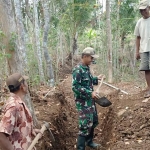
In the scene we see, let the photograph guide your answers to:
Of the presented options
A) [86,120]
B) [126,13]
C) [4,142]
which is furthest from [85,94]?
[126,13]

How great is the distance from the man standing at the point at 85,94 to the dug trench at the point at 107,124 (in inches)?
20.6

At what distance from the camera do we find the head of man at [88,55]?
4012mm

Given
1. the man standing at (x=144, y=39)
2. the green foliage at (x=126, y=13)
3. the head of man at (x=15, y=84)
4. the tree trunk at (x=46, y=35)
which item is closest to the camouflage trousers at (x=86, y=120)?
the man standing at (x=144, y=39)

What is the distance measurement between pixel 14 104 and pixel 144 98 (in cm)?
374

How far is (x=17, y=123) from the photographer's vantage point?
2.39 meters

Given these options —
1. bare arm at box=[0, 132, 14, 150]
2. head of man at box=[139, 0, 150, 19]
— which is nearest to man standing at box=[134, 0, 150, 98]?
head of man at box=[139, 0, 150, 19]

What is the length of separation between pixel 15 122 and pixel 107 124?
3.71m

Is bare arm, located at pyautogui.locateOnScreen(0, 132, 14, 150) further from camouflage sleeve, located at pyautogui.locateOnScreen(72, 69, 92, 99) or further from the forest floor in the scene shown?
camouflage sleeve, located at pyautogui.locateOnScreen(72, 69, 92, 99)

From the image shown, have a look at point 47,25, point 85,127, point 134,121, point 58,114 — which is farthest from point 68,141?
point 47,25

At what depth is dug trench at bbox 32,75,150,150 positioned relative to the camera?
156 inches

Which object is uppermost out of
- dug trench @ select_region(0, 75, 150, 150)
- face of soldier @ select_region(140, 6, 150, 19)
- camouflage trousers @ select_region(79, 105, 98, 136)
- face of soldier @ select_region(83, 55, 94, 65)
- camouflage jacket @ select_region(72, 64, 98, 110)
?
face of soldier @ select_region(140, 6, 150, 19)

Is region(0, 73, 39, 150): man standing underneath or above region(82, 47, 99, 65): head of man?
underneath

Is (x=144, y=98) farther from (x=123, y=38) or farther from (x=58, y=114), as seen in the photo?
(x=123, y=38)

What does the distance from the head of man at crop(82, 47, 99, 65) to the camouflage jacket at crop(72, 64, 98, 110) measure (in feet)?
0.35
